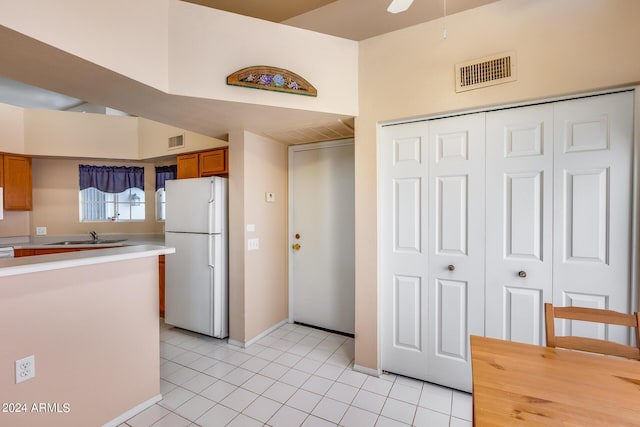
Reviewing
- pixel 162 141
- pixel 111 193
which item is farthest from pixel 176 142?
pixel 111 193

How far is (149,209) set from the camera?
4.56 metres

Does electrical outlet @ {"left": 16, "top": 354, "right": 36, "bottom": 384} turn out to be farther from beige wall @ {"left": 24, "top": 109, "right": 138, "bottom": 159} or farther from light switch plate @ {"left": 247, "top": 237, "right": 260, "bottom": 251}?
beige wall @ {"left": 24, "top": 109, "right": 138, "bottom": 159}

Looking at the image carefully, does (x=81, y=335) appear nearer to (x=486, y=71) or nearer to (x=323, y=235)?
(x=323, y=235)

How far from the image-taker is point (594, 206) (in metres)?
1.76

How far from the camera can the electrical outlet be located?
4.60ft

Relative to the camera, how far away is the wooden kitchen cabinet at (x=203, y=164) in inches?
131

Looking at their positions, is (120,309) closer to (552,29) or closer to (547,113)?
(547,113)

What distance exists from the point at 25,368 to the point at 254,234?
6.00 feet

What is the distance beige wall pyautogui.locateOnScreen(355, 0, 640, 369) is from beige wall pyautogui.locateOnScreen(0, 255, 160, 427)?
167 cm

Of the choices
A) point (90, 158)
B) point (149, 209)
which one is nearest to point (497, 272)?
point (149, 209)

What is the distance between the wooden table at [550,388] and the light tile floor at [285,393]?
102 centimetres

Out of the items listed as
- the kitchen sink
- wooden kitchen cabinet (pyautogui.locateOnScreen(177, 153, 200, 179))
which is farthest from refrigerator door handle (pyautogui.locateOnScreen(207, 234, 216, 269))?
the kitchen sink

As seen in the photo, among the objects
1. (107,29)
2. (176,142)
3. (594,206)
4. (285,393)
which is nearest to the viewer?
(107,29)

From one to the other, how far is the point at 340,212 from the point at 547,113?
1.98 meters
